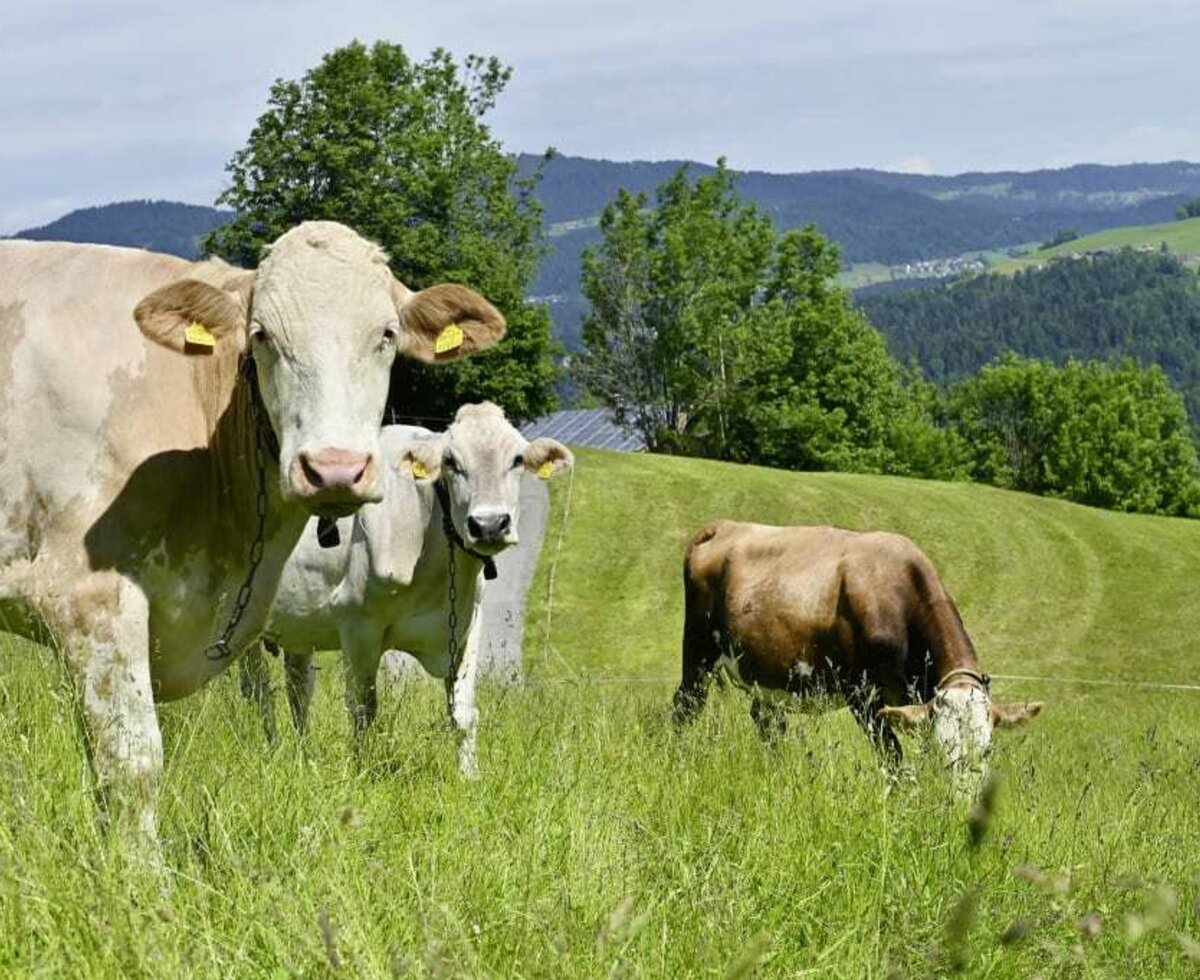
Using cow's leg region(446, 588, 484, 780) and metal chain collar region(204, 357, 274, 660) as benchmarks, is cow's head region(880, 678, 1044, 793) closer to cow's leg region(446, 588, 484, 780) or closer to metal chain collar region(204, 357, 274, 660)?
cow's leg region(446, 588, 484, 780)

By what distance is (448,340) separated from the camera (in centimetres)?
620

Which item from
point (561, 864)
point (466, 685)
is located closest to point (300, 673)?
point (466, 685)

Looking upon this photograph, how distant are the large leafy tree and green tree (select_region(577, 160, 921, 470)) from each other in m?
14.2

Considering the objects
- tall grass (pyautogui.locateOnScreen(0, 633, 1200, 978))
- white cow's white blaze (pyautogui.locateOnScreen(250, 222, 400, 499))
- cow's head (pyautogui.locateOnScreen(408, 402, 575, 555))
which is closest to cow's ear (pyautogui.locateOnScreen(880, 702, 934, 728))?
tall grass (pyautogui.locateOnScreen(0, 633, 1200, 978))

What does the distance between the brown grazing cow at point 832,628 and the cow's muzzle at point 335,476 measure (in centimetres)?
618

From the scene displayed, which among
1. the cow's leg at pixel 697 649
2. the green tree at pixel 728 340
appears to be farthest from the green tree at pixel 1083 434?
the cow's leg at pixel 697 649

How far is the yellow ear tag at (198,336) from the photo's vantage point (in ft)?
18.8

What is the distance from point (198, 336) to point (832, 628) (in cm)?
876

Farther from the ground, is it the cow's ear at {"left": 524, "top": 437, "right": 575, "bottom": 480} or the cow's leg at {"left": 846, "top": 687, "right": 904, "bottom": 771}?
the cow's ear at {"left": 524, "top": 437, "right": 575, "bottom": 480}

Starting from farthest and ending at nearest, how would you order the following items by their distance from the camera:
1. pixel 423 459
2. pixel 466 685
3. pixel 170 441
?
pixel 423 459 < pixel 466 685 < pixel 170 441

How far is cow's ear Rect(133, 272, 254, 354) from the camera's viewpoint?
568cm

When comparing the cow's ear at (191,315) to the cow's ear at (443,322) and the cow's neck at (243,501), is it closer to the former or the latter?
the cow's neck at (243,501)

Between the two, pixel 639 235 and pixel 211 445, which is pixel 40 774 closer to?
pixel 211 445

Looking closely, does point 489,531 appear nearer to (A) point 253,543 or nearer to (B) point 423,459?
(B) point 423,459
